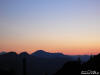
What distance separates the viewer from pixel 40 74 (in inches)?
4072

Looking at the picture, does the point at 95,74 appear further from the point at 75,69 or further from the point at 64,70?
the point at 64,70

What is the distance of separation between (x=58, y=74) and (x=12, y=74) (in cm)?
1050

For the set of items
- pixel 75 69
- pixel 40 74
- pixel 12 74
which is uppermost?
pixel 75 69

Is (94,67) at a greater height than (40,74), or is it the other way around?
(94,67)

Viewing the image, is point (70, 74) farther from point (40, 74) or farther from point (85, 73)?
point (40, 74)

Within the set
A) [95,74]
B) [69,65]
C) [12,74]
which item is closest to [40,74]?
[12,74]

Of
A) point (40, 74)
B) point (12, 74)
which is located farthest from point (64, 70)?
point (40, 74)

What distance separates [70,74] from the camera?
79.0 feet

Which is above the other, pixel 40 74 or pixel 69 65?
pixel 69 65

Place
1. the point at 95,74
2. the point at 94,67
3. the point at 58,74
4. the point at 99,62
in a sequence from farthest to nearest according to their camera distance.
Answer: the point at 58,74, the point at 99,62, the point at 94,67, the point at 95,74

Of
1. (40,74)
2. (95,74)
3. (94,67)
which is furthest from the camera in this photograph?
(40,74)

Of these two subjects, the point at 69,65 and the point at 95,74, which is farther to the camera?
the point at 69,65

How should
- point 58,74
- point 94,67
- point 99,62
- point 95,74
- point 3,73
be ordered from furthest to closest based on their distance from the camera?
point 3,73 < point 58,74 < point 99,62 < point 94,67 < point 95,74

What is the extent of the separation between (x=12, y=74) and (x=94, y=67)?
17297 mm
